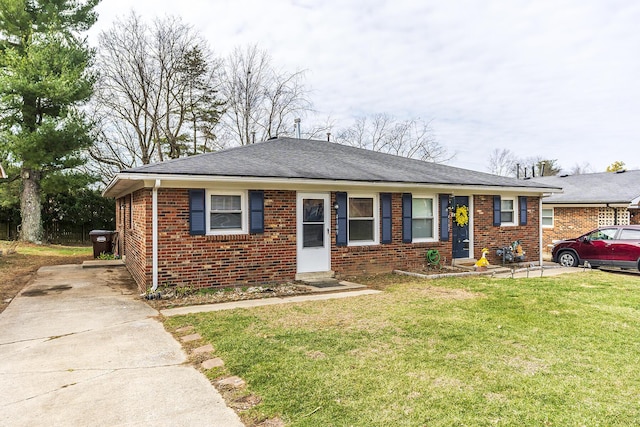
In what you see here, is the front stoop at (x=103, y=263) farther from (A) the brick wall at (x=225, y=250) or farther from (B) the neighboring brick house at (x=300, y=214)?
(A) the brick wall at (x=225, y=250)

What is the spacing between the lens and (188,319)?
649cm

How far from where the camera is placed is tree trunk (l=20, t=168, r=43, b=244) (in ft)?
62.6

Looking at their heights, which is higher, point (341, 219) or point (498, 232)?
point (341, 219)

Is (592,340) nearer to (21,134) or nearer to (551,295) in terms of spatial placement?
(551,295)

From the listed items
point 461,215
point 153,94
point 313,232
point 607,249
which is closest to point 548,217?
point 607,249

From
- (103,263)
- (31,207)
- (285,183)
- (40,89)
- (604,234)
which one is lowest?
(103,263)

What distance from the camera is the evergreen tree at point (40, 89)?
54.4 ft

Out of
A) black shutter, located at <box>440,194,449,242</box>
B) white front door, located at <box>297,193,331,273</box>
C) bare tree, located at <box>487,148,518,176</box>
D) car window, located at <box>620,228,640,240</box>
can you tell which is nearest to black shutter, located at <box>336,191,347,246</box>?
white front door, located at <box>297,193,331,273</box>

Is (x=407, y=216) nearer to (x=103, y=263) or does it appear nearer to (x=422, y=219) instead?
→ (x=422, y=219)

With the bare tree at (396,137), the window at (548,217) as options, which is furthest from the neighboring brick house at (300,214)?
A: the bare tree at (396,137)

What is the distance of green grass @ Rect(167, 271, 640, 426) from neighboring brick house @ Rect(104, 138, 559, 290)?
233cm

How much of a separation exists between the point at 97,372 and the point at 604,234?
1428 centimetres

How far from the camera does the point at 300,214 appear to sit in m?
10.0

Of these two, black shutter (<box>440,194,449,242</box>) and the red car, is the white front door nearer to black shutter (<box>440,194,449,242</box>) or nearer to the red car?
black shutter (<box>440,194,449,242</box>)
